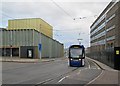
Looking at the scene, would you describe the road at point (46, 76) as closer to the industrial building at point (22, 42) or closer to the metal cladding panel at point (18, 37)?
the industrial building at point (22, 42)

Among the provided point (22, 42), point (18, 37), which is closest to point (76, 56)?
point (22, 42)

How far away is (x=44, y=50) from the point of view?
87.0 metres

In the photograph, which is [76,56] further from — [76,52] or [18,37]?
[18,37]

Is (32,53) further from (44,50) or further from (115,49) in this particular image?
(115,49)

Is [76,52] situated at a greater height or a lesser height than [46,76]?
greater

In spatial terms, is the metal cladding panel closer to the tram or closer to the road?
the tram

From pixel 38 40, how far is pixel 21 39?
5.51 metres

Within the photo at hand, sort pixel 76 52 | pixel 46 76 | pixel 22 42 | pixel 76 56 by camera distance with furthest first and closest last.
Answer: pixel 22 42 < pixel 76 52 < pixel 76 56 < pixel 46 76

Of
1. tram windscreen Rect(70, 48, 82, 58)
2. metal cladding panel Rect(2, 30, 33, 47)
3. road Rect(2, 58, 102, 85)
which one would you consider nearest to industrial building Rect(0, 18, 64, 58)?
metal cladding panel Rect(2, 30, 33, 47)

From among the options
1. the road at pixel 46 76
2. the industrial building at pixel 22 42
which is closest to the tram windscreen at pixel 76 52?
the road at pixel 46 76

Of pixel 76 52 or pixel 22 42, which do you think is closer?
pixel 76 52

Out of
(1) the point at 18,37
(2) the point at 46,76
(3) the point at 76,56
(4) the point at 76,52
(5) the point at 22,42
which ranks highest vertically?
(1) the point at 18,37

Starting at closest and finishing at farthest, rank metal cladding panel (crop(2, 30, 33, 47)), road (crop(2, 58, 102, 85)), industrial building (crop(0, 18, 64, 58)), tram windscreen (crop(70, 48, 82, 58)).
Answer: road (crop(2, 58, 102, 85)) → tram windscreen (crop(70, 48, 82, 58)) → industrial building (crop(0, 18, 64, 58)) → metal cladding panel (crop(2, 30, 33, 47))

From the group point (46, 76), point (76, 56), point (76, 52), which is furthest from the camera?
point (76, 52)
